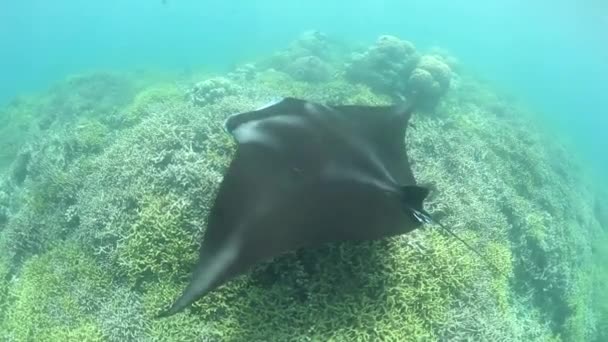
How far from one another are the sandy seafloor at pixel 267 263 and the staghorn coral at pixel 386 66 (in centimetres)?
153

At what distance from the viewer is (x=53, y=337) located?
4492 mm

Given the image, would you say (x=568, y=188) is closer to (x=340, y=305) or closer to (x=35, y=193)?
(x=340, y=305)

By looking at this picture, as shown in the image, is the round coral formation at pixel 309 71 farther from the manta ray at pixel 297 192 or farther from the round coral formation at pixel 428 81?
the manta ray at pixel 297 192

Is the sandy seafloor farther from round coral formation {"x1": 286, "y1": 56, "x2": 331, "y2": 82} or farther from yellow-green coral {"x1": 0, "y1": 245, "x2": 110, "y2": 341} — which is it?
round coral formation {"x1": 286, "y1": 56, "x2": 331, "y2": 82}

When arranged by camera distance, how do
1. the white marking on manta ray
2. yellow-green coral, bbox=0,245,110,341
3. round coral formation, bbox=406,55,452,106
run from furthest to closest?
1. round coral formation, bbox=406,55,452,106
2. yellow-green coral, bbox=0,245,110,341
3. the white marking on manta ray

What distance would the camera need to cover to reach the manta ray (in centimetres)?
246

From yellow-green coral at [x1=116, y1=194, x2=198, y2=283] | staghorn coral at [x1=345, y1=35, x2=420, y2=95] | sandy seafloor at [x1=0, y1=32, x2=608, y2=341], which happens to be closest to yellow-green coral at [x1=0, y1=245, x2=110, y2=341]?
sandy seafloor at [x1=0, y1=32, x2=608, y2=341]

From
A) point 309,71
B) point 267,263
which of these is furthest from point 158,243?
point 309,71

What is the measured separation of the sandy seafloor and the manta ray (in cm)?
119

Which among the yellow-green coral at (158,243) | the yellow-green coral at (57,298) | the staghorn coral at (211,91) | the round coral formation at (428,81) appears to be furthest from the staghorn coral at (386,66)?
the yellow-green coral at (57,298)

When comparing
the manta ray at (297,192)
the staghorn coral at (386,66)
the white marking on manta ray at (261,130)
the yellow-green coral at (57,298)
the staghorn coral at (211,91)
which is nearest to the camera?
the manta ray at (297,192)

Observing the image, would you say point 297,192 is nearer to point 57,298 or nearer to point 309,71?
point 57,298

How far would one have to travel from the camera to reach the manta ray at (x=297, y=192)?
96.7 inches

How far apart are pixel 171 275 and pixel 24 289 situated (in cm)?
239
